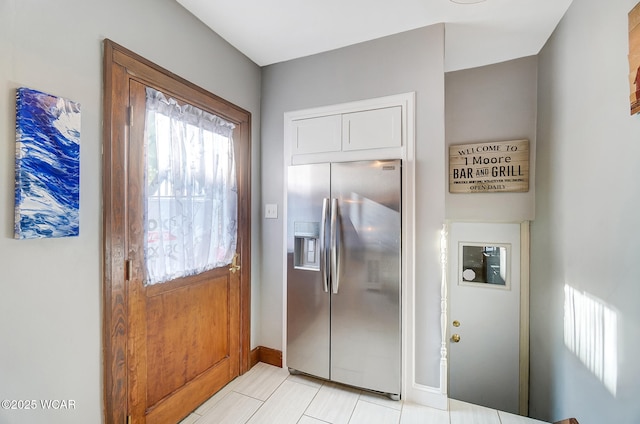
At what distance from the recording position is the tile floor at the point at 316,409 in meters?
1.81

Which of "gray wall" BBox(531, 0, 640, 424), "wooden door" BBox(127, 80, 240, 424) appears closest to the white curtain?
"wooden door" BBox(127, 80, 240, 424)

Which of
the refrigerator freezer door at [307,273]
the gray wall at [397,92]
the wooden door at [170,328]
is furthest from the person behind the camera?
the refrigerator freezer door at [307,273]

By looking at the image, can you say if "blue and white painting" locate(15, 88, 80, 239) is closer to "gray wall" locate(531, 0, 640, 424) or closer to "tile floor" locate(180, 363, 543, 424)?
"tile floor" locate(180, 363, 543, 424)

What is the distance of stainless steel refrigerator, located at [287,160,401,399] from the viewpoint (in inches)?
77.7

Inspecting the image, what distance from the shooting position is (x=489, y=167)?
2562 millimetres

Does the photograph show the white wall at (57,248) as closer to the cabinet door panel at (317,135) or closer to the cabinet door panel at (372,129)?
the cabinet door panel at (317,135)

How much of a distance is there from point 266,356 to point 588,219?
254 cm

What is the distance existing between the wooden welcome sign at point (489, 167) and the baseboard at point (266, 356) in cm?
225

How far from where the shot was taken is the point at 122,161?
146 cm

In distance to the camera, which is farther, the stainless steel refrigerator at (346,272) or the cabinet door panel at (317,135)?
the cabinet door panel at (317,135)

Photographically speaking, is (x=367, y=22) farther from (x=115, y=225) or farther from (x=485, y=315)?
(x=485, y=315)

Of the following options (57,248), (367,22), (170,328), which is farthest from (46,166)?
(367,22)

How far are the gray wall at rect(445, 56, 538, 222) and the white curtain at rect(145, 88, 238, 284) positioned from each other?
2.10m

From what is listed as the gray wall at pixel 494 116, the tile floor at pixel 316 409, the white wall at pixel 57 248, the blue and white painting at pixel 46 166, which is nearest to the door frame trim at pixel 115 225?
the white wall at pixel 57 248
